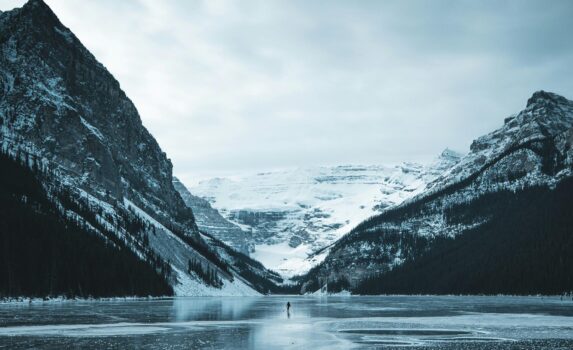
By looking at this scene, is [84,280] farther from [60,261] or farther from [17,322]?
[17,322]

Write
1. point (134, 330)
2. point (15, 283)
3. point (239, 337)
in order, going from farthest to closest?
point (15, 283) → point (134, 330) → point (239, 337)

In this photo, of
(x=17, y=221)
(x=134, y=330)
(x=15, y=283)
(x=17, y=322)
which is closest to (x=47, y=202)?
(x=17, y=221)

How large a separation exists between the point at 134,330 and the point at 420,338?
82.8 feet

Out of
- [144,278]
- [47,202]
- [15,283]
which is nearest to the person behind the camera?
[15,283]

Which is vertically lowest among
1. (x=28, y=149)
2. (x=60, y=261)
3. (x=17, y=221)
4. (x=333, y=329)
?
(x=333, y=329)

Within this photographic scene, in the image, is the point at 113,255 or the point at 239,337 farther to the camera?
the point at 113,255

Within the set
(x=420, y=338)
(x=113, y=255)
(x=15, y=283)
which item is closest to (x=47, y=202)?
(x=113, y=255)

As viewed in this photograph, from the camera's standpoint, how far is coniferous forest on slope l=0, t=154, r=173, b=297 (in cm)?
11619

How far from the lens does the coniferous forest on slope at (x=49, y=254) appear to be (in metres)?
116

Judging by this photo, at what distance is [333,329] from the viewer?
194 ft

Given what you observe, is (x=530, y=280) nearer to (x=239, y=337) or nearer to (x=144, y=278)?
(x=144, y=278)

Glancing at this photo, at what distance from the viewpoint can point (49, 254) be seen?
125 meters

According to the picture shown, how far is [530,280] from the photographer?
173625 mm

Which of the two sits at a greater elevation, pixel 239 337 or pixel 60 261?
pixel 60 261
